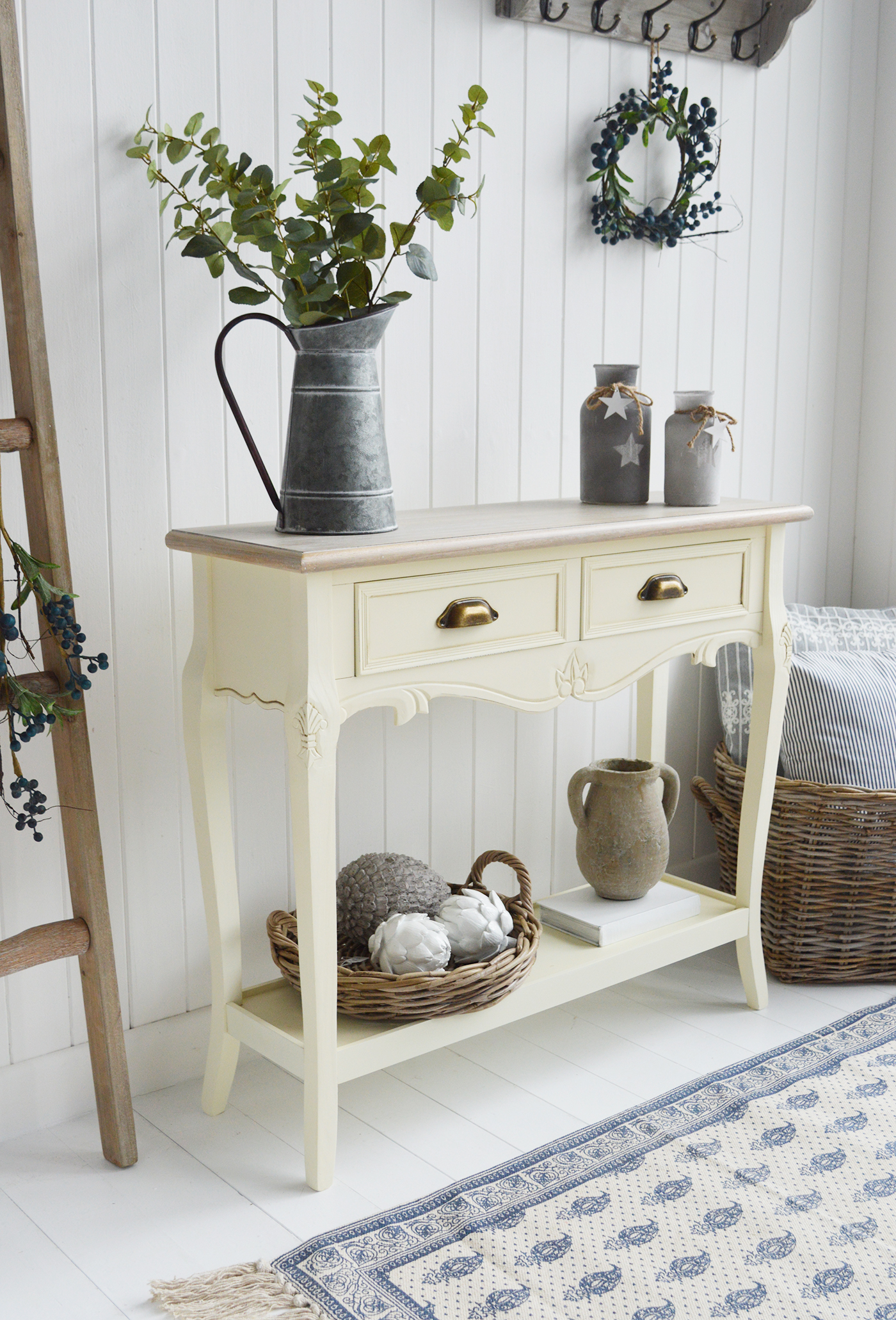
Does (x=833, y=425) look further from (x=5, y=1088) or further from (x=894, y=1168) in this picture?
(x=5, y=1088)

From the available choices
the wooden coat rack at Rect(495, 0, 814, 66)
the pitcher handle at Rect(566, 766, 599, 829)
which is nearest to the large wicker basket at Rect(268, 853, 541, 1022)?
the pitcher handle at Rect(566, 766, 599, 829)

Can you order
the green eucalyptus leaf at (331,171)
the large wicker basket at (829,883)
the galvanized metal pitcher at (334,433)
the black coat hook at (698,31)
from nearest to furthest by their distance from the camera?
the green eucalyptus leaf at (331,171) → the galvanized metal pitcher at (334,433) → the large wicker basket at (829,883) → the black coat hook at (698,31)

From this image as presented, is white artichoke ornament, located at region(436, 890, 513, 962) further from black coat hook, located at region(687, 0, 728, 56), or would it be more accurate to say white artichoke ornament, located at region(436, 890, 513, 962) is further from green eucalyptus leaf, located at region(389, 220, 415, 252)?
black coat hook, located at region(687, 0, 728, 56)

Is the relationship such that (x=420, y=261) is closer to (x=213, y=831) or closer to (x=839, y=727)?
(x=213, y=831)

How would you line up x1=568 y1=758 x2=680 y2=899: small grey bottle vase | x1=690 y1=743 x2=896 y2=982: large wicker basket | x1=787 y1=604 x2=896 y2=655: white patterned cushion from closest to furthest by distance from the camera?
x1=568 y1=758 x2=680 y2=899: small grey bottle vase, x1=690 y1=743 x2=896 y2=982: large wicker basket, x1=787 y1=604 x2=896 y2=655: white patterned cushion

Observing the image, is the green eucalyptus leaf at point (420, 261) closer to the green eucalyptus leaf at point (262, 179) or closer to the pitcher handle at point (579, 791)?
the green eucalyptus leaf at point (262, 179)

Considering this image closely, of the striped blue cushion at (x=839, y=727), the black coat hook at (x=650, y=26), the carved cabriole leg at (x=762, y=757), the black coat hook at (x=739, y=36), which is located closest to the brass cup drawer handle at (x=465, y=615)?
the carved cabriole leg at (x=762, y=757)

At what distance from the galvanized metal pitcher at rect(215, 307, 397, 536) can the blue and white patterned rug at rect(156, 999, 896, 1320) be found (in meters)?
0.97

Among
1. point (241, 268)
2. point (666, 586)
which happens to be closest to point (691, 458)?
point (666, 586)

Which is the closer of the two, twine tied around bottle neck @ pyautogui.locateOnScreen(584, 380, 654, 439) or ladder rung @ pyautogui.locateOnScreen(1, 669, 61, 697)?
ladder rung @ pyautogui.locateOnScreen(1, 669, 61, 697)

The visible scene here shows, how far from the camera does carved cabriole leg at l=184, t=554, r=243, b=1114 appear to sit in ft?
6.11

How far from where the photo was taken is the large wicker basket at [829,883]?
236cm

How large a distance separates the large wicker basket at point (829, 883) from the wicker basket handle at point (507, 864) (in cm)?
56

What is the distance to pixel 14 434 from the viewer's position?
64.7 inches
